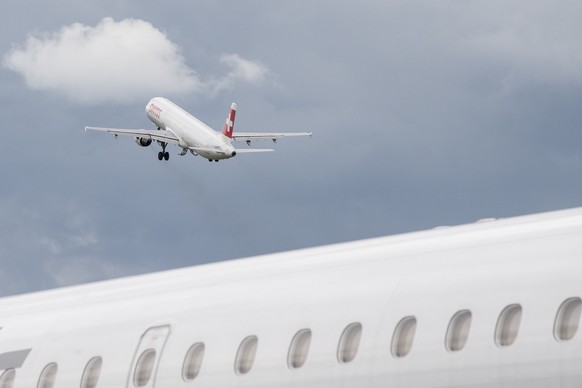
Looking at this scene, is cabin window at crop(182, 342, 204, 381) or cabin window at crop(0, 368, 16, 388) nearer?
cabin window at crop(182, 342, 204, 381)

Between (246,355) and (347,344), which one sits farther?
(246,355)

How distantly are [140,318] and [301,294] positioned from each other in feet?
10.6

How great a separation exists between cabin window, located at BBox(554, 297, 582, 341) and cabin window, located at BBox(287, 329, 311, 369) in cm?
388

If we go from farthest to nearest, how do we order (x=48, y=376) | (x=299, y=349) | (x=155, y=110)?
(x=155, y=110) < (x=48, y=376) < (x=299, y=349)

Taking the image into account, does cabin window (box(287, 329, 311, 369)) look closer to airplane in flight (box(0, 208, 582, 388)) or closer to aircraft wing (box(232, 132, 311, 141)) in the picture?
airplane in flight (box(0, 208, 582, 388))

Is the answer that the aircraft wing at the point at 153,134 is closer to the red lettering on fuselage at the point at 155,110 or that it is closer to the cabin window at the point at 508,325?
the red lettering on fuselage at the point at 155,110

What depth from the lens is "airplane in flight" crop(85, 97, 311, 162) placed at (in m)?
135

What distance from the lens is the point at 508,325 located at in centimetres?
1396

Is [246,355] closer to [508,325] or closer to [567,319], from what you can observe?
[508,325]

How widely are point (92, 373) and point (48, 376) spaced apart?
980 mm

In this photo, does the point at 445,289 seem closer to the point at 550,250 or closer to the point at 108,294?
the point at 550,250

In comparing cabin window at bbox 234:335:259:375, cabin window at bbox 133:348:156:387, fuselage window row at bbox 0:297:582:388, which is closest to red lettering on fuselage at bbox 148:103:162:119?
fuselage window row at bbox 0:297:582:388

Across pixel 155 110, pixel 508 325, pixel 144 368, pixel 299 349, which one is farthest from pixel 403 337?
pixel 155 110

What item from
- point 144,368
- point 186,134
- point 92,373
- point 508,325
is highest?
point 186,134
